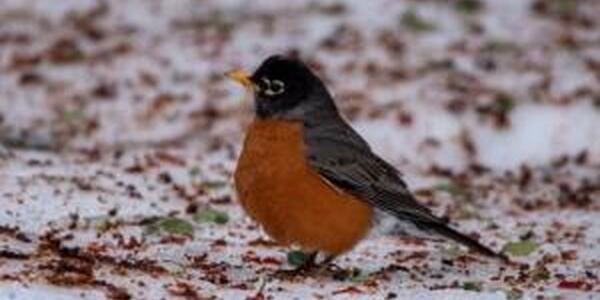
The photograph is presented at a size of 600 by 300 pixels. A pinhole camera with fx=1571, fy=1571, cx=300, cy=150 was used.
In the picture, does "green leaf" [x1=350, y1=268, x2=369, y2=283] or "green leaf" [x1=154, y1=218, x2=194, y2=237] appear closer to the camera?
"green leaf" [x1=350, y1=268, x2=369, y2=283]

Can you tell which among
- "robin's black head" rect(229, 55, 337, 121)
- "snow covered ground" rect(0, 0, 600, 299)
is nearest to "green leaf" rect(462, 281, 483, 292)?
"snow covered ground" rect(0, 0, 600, 299)

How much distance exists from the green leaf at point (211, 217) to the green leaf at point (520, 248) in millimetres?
1751

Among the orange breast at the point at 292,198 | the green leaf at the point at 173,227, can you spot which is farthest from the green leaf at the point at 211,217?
the orange breast at the point at 292,198

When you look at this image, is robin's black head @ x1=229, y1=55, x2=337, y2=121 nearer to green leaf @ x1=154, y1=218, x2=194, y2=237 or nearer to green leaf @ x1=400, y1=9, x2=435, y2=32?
green leaf @ x1=154, y1=218, x2=194, y2=237

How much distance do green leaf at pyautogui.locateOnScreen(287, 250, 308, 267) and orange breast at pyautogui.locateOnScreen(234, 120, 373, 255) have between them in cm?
45

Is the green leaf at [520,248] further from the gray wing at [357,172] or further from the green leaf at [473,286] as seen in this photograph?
the green leaf at [473,286]

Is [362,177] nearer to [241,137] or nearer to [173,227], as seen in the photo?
[173,227]

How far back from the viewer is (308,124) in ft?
Answer: 26.9

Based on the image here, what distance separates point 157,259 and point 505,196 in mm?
3884

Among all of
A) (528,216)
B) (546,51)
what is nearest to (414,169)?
(528,216)

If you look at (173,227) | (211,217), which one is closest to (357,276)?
(173,227)

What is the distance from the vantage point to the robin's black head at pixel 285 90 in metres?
8.26

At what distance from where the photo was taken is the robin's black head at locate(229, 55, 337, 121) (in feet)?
27.1

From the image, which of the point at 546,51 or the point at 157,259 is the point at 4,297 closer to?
the point at 157,259
